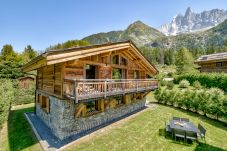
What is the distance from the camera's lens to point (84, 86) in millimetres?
9883

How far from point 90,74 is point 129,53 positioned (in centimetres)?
463

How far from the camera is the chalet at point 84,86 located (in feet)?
31.8

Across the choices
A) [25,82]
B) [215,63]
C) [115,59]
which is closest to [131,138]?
[115,59]

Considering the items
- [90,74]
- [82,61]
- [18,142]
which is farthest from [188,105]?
[18,142]

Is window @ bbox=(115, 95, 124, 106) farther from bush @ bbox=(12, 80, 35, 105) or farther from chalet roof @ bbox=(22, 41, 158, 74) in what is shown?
bush @ bbox=(12, 80, 35, 105)

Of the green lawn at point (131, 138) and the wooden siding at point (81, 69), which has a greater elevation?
the wooden siding at point (81, 69)

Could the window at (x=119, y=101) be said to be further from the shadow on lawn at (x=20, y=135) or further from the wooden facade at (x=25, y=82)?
the wooden facade at (x=25, y=82)

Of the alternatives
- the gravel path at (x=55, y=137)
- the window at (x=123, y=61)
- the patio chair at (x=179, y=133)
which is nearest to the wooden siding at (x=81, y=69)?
the window at (x=123, y=61)

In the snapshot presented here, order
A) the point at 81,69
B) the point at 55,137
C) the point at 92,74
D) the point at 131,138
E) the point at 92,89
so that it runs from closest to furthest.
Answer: the point at 92,89 → the point at 131,138 → the point at 55,137 → the point at 81,69 → the point at 92,74

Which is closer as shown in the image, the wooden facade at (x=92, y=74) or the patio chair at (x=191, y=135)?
the wooden facade at (x=92, y=74)

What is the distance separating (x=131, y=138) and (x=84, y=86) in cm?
495

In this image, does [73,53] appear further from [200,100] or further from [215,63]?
[215,63]

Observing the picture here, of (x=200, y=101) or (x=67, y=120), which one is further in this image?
(x=200, y=101)

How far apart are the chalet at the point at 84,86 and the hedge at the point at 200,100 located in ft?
18.7
